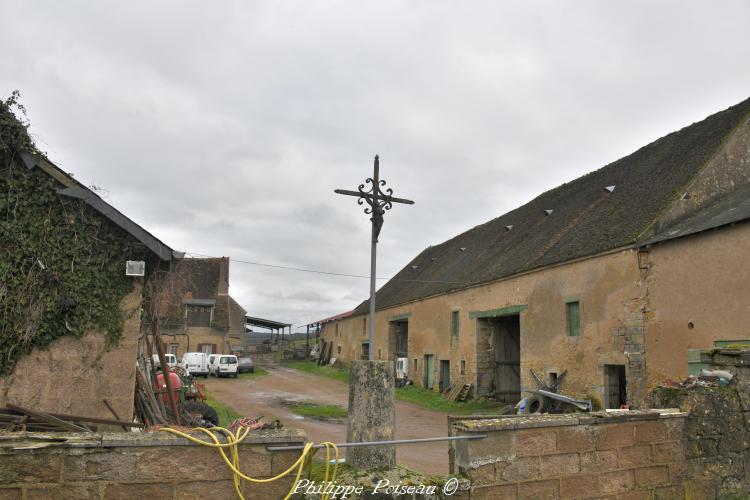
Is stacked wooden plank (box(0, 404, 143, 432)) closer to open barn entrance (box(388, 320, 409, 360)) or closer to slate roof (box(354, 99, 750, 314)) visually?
slate roof (box(354, 99, 750, 314))

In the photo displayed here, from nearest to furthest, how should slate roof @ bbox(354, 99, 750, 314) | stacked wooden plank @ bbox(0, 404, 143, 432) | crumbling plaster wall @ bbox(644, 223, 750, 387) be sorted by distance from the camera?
stacked wooden plank @ bbox(0, 404, 143, 432)
crumbling plaster wall @ bbox(644, 223, 750, 387)
slate roof @ bbox(354, 99, 750, 314)

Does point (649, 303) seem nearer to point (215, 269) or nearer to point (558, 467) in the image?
point (558, 467)

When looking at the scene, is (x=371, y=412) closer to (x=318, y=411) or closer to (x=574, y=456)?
(x=574, y=456)

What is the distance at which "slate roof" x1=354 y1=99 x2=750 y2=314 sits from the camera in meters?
15.4

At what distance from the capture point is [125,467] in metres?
3.57

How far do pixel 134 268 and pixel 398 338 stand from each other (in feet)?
81.3

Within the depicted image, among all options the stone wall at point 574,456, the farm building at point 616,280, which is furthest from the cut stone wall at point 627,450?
the farm building at point 616,280

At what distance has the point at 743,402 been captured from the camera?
555 cm

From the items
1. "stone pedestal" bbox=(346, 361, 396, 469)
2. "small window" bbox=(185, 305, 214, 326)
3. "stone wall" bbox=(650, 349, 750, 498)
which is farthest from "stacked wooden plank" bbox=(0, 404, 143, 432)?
"small window" bbox=(185, 305, 214, 326)

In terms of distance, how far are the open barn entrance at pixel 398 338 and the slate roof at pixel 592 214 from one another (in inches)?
105

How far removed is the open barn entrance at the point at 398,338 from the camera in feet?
104

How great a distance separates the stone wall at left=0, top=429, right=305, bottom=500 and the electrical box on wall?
5.35 m

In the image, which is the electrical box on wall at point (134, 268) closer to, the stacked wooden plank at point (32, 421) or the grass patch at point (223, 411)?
the stacked wooden plank at point (32, 421)

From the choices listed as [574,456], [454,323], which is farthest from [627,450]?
[454,323]
